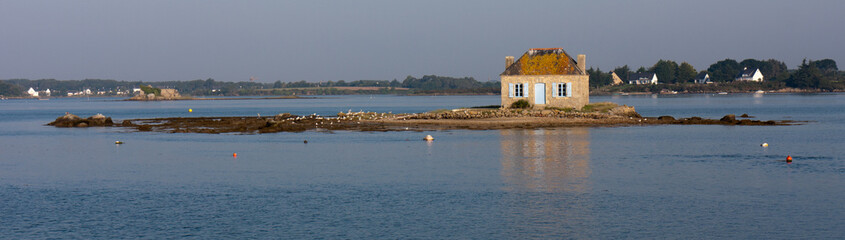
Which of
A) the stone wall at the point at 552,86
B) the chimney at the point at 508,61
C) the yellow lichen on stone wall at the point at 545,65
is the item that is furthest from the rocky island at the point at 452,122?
the chimney at the point at 508,61

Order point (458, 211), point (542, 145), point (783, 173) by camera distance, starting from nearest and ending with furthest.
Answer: point (458, 211) → point (783, 173) → point (542, 145)

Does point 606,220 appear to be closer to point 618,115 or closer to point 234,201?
point 234,201

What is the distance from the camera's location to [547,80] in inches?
2484

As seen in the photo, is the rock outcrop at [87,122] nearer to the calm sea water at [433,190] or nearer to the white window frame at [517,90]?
the calm sea water at [433,190]

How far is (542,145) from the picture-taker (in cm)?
3778

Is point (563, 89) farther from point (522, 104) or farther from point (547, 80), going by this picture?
point (522, 104)

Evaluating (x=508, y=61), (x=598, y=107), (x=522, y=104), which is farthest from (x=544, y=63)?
(x=598, y=107)

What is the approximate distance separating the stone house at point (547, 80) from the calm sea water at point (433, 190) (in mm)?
22107

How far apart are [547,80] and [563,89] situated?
1.51 m

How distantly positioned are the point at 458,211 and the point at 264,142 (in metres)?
25.7

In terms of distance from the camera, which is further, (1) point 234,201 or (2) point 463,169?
(2) point 463,169

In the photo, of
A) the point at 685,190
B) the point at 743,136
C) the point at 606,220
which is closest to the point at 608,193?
the point at 685,190

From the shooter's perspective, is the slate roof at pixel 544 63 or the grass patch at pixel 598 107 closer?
the slate roof at pixel 544 63

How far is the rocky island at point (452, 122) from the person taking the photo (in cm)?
5459
